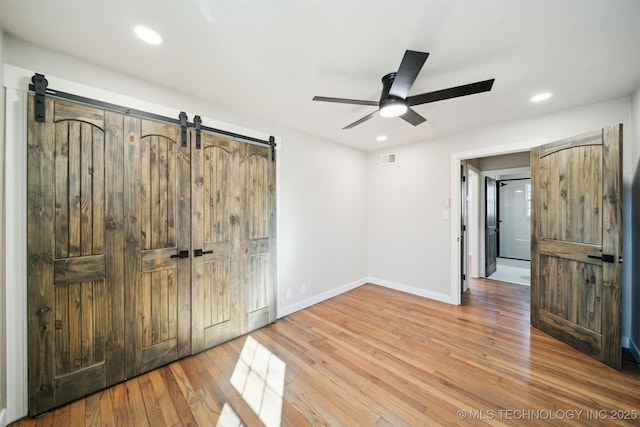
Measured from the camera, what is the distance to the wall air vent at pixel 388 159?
4434mm

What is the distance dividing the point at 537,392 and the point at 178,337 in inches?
122

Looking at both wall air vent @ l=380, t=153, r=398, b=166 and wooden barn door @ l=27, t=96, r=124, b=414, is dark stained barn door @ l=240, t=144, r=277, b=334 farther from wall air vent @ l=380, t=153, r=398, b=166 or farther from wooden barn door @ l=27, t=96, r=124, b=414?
wall air vent @ l=380, t=153, r=398, b=166

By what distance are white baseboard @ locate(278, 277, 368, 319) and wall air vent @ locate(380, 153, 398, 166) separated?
7.45 feet

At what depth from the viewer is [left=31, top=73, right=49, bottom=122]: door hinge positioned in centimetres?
167

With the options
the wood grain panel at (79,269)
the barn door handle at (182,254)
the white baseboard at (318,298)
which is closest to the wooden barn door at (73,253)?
the wood grain panel at (79,269)

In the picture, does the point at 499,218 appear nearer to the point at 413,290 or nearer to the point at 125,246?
the point at 413,290

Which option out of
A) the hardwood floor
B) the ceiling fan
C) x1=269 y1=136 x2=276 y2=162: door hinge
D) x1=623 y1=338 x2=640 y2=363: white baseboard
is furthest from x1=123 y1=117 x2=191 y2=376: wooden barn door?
x1=623 y1=338 x2=640 y2=363: white baseboard

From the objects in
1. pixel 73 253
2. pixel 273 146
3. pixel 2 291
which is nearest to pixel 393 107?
pixel 273 146

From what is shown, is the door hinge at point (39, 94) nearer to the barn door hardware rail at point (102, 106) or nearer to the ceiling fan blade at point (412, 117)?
the barn door hardware rail at point (102, 106)

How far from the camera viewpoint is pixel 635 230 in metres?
2.43

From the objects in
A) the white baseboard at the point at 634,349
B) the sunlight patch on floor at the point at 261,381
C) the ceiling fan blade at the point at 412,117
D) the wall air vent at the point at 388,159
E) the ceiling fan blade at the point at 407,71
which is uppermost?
the wall air vent at the point at 388,159

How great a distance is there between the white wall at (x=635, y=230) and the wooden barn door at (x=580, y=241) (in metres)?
0.38

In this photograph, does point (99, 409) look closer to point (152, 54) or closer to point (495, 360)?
point (152, 54)

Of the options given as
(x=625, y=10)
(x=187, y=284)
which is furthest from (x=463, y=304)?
(x=187, y=284)
